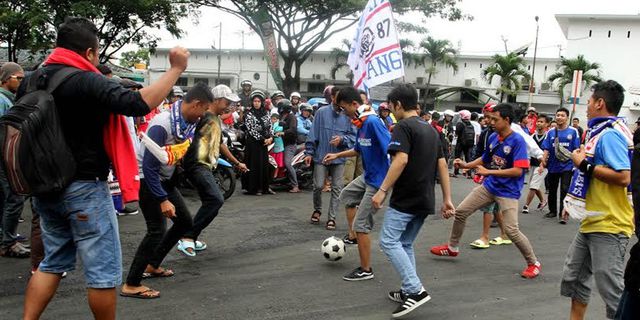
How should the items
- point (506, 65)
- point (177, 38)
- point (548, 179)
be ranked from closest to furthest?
1. point (548, 179)
2. point (177, 38)
3. point (506, 65)

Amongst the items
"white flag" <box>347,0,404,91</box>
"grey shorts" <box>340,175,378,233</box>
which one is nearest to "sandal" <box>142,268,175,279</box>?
"grey shorts" <box>340,175,378,233</box>

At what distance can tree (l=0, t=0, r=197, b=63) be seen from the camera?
15930 millimetres

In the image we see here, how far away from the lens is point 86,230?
123 inches

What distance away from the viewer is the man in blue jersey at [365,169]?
5395 mm

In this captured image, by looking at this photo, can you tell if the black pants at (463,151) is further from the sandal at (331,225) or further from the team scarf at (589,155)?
the team scarf at (589,155)

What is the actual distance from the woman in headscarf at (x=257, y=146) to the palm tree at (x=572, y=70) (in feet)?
114

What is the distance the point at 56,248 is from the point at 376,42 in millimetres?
6480

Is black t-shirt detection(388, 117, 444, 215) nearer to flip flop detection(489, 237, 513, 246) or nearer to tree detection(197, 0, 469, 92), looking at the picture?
flip flop detection(489, 237, 513, 246)

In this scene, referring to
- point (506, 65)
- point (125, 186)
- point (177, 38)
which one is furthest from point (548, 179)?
point (506, 65)

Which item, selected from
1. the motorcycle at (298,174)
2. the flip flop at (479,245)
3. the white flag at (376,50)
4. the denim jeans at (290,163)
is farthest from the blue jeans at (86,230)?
the denim jeans at (290,163)

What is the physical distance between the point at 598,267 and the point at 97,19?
55.7 ft

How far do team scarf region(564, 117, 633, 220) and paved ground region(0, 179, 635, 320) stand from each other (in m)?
1.16

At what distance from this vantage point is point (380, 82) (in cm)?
853

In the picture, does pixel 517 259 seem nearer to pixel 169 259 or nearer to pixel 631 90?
pixel 169 259
